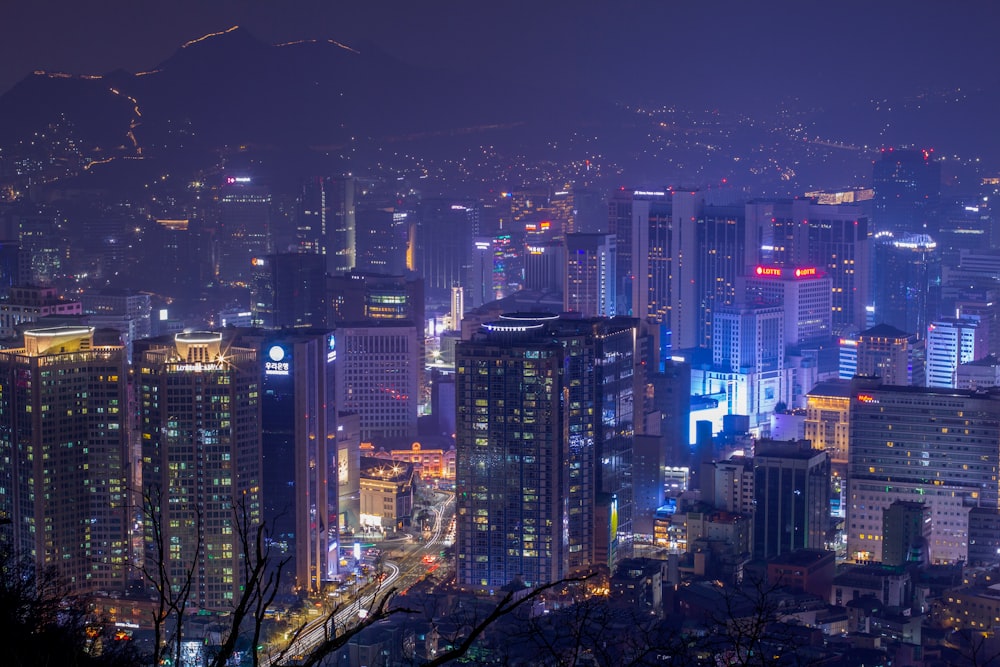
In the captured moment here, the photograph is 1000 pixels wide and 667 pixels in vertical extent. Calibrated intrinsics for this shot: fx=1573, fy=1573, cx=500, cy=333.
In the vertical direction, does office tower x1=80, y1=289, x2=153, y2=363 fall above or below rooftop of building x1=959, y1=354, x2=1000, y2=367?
above

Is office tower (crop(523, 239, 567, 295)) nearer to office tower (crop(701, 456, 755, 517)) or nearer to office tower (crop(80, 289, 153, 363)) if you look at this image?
office tower (crop(80, 289, 153, 363))

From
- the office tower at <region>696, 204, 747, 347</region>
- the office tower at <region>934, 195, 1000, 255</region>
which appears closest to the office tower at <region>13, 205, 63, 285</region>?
the office tower at <region>696, 204, 747, 347</region>

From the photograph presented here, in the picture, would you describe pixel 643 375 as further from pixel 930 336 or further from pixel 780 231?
pixel 780 231

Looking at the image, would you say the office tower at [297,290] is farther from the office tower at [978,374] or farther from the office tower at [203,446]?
the office tower at [978,374]

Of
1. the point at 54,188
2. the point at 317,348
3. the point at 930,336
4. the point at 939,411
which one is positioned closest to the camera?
the point at 317,348

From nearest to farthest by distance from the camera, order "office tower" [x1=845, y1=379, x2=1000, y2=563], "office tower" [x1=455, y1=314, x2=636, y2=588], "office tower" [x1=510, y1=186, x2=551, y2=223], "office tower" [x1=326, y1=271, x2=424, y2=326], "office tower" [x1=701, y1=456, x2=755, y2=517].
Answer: "office tower" [x1=455, y1=314, x2=636, y2=588], "office tower" [x1=701, y1=456, x2=755, y2=517], "office tower" [x1=845, y1=379, x2=1000, y2=563], "office tower" [x1=326, y1=271, x2=424, y2=326], "office tower" [x1=510, y1=186, x2=551, y2=223]

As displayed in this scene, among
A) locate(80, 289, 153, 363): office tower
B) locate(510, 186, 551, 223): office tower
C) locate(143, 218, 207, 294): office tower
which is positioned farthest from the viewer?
locate(510, 186, 551, 223): office tower

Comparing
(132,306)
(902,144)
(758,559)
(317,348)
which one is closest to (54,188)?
(132,306)
